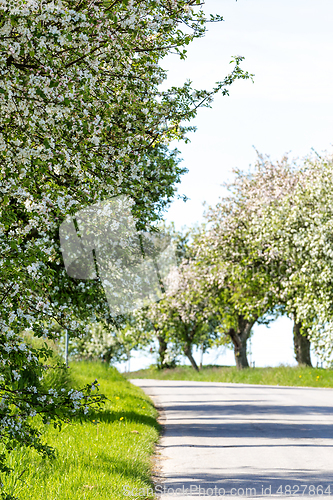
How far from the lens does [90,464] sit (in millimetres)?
7254

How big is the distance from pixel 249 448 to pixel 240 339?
24707 mm

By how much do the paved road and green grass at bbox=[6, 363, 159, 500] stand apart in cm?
47

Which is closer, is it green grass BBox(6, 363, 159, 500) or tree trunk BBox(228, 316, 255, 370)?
green grass BBox(6, 363, 159, 500)

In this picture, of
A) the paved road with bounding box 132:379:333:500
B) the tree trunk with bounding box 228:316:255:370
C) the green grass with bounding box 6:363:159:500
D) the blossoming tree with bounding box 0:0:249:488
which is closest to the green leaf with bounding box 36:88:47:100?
the blossoming tree with bounding box 0:0:249:488

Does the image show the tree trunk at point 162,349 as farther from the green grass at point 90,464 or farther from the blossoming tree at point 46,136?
the blossoming tree at point 46,136

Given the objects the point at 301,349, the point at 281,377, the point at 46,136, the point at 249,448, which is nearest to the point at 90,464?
the point at 249,448

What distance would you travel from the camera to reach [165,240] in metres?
42.7

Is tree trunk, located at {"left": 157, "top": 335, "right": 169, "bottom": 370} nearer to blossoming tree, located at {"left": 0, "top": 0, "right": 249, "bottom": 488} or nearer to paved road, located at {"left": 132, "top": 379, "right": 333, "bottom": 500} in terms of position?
paved road, located at {"left": 132, "top": 379, "right": 333, "bottom": 500}

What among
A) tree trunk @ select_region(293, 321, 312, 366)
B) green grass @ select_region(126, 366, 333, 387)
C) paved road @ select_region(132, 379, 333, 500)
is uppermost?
tree trunk @ select_region(293, 321, 312, 366)

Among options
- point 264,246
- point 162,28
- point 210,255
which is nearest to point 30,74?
point 162,28

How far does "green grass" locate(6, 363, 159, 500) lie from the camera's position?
6.04 metres

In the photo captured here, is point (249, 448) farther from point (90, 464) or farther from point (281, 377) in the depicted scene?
point (281, 377)

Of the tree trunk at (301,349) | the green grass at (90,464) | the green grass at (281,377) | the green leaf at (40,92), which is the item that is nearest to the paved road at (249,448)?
the green grass at (90,464)

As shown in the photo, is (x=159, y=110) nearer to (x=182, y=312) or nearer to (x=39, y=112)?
(x=39, y=112)
